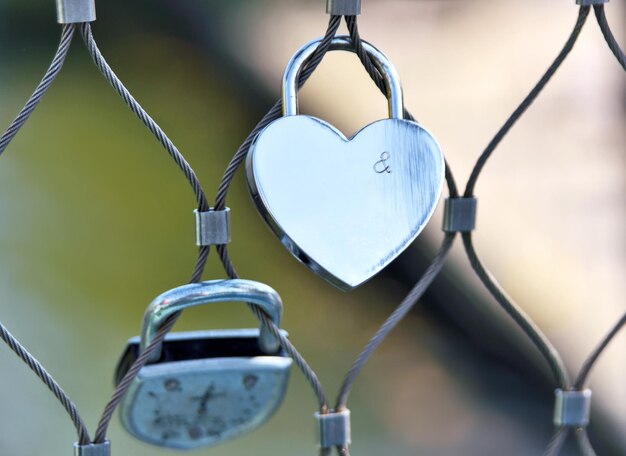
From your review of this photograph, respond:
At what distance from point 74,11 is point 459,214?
0.28 meters

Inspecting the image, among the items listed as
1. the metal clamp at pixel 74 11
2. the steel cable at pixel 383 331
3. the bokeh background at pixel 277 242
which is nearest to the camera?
the metal clamp at pixel 74 11

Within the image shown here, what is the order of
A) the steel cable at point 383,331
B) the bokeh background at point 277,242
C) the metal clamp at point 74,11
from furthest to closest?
the bokeh background at point 277,242, the steel cable at point 383,331, the metal clamp at point 74,11

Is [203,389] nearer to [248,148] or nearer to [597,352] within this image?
[248,148]

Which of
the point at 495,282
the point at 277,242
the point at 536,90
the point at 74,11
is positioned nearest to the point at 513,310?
the point at 495,282

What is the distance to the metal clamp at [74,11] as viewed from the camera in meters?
0.47

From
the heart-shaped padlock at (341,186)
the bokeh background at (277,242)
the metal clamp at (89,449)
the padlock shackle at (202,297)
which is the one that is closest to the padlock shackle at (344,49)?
the heart-shaped padlock at (341,186)

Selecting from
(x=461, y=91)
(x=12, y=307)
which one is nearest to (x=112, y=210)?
(x=12, y=307)

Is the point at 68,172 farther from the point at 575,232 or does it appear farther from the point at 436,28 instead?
the point at 575,232

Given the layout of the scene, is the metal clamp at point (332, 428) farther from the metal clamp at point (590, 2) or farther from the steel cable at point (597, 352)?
the metal clamp at point (590, 2)

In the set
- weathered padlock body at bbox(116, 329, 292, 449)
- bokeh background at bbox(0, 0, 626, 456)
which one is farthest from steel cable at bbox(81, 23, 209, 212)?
bokeh background at bbox(0, 0, 626, 456)

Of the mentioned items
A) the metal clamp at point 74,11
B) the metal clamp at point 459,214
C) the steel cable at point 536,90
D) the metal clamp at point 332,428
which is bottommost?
the metal clamp at point 332,428

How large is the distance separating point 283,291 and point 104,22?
477 mm

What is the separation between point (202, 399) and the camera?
55cm

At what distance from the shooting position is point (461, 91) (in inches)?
52.8
